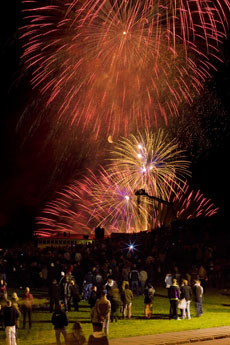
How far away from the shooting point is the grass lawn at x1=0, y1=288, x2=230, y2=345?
15996 mm

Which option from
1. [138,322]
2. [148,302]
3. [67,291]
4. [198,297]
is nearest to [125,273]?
[67,291]

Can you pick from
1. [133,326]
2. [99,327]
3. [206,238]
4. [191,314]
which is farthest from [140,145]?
[99,327]

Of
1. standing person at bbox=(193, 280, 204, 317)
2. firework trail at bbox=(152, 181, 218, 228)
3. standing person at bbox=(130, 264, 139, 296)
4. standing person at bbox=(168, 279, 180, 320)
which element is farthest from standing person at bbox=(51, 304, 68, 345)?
firework trail at bbox=(152, 181, 218, 228)

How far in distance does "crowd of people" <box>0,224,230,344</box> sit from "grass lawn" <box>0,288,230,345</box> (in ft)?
1.42

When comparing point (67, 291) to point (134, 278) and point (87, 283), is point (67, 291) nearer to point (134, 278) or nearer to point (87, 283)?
point (87, 283)

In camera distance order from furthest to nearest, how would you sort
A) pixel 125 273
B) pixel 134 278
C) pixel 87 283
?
pixel 134 278
pixel 125 273
pixel 87 283

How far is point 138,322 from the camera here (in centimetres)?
1823

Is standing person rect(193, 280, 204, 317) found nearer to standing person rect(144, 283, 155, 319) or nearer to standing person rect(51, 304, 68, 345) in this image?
standing person rect(144, 283, 155, 319)

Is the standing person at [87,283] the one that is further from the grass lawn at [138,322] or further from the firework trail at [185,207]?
the firework trail at [185,207]

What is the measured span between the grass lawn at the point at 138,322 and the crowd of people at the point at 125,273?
0.43 metres

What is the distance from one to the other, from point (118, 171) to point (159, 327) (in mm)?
21080

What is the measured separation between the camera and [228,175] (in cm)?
4397


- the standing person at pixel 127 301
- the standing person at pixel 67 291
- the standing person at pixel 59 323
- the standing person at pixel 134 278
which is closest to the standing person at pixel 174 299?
the standing person at pixel 127 301

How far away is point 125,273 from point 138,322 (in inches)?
193
